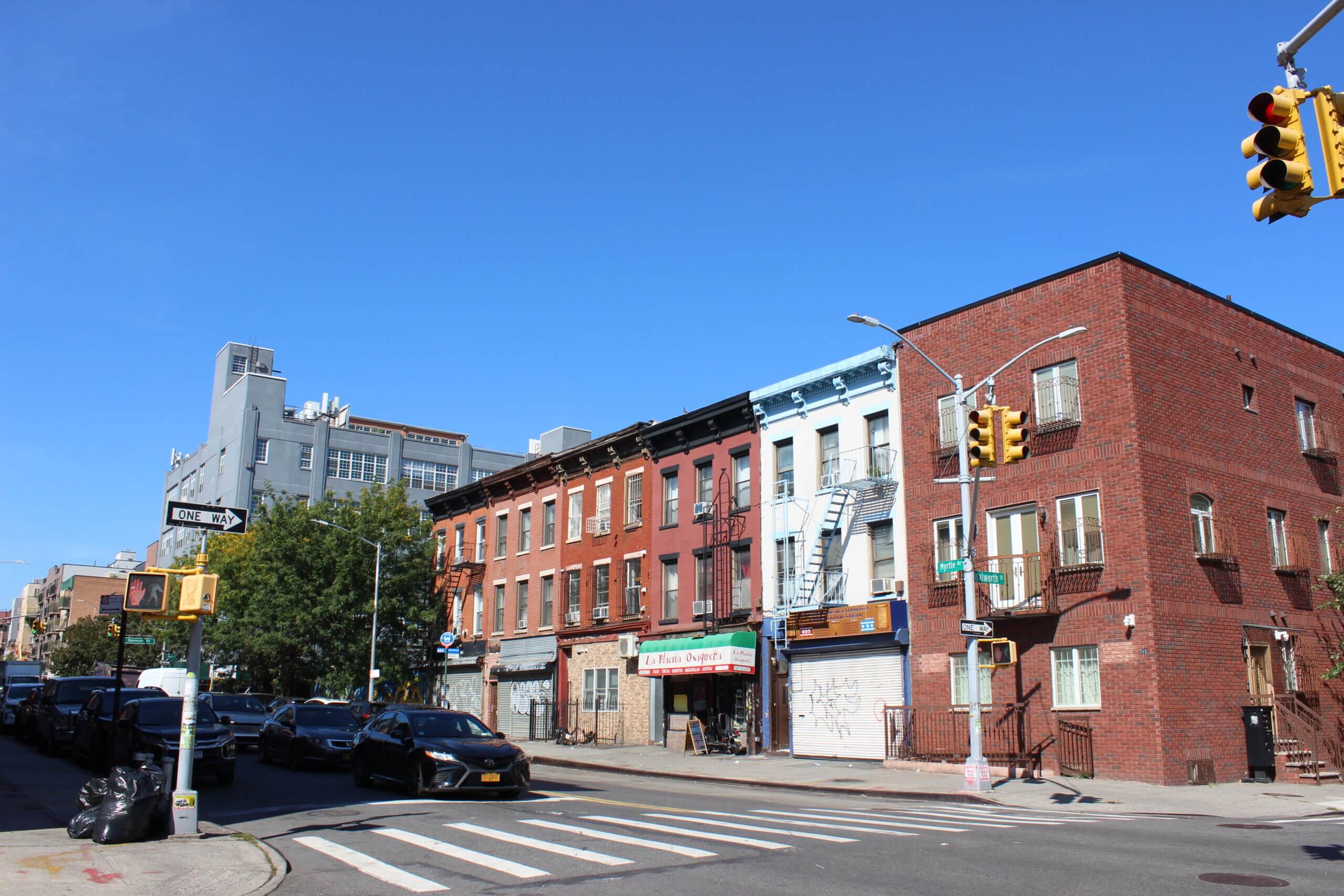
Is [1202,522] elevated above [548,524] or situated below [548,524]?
below

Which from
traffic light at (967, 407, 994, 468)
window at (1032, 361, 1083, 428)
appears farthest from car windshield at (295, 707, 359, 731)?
window at (1032, 361, 1083, 428)

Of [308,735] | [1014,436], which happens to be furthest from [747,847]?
[308,735]

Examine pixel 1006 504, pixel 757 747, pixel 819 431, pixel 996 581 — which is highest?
pixel 819 431

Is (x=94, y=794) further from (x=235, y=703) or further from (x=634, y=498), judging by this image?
(x=634, y=498)

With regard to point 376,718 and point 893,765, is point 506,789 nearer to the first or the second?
point 376,718

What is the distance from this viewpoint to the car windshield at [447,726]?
61.2 ft

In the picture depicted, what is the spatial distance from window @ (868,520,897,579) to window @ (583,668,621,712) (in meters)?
12.5

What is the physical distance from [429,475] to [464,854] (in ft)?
253

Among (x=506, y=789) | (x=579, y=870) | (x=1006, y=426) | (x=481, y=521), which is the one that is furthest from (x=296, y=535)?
(x=579, y=870)

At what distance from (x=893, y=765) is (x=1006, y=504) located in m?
6.76

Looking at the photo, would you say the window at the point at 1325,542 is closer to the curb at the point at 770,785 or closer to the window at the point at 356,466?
the curb at the point at 770,785

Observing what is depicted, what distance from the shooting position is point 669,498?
3759 centimetres

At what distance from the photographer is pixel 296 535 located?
46906mm

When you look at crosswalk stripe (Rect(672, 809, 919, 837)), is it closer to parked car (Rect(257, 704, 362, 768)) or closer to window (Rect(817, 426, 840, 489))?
parked car (Rect(257, 704, 362, 768))
